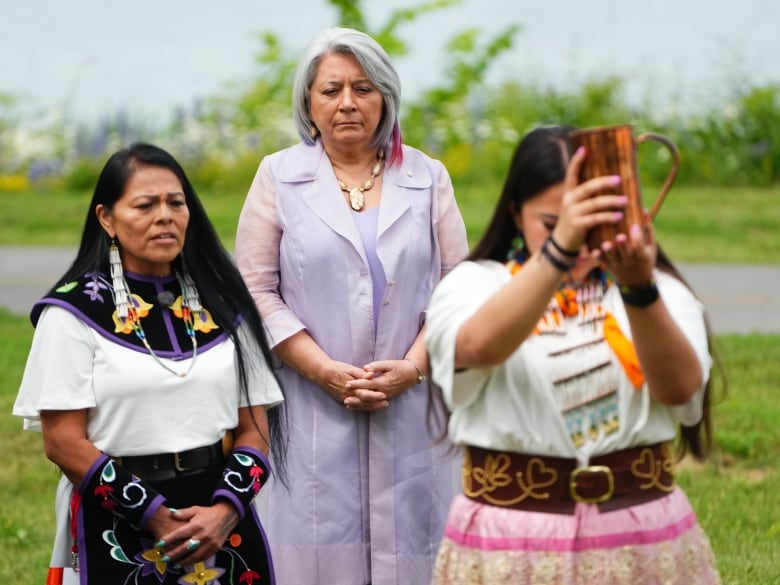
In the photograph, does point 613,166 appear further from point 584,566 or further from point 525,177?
point 584,566

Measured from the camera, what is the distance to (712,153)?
16.7 meters

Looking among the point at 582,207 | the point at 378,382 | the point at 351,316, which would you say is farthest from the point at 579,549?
the point at 351,316

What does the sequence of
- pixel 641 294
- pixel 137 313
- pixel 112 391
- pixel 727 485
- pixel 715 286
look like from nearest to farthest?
pixel 641 294 < pixel 112 391 < pixel 137 313 < pixel 727 485 < pixel 715 286

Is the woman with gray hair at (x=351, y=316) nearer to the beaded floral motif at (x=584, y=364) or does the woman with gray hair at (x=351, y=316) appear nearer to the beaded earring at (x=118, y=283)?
the beaded earring at (x=118, y=283)

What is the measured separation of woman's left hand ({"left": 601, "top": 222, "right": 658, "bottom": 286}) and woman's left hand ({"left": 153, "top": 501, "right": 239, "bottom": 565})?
1522 millimetres

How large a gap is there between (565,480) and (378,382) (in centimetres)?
158

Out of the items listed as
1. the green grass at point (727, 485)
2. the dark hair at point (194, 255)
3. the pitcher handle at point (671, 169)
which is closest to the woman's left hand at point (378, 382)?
the dark hair at point (194, 255)

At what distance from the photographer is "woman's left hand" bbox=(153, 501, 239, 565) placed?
3.97m

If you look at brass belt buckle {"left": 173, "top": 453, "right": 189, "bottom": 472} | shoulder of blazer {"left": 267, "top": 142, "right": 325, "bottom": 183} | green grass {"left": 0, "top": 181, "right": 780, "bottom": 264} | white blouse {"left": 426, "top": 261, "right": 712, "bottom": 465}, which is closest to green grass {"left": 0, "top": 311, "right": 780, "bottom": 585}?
shoulder of blazer {"left": 267, "top": 142, "right": 325, "bottom": 183}

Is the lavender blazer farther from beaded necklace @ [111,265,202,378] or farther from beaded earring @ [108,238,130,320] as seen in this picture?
beaded earring @ [108,238,130,320]

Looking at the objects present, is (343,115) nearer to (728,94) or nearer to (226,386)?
(226,386)

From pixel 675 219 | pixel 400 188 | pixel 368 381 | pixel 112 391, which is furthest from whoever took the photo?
Answer: pixel 675 219

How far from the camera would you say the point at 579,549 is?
10.5 ft

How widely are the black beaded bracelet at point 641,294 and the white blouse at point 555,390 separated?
0.71 ft
